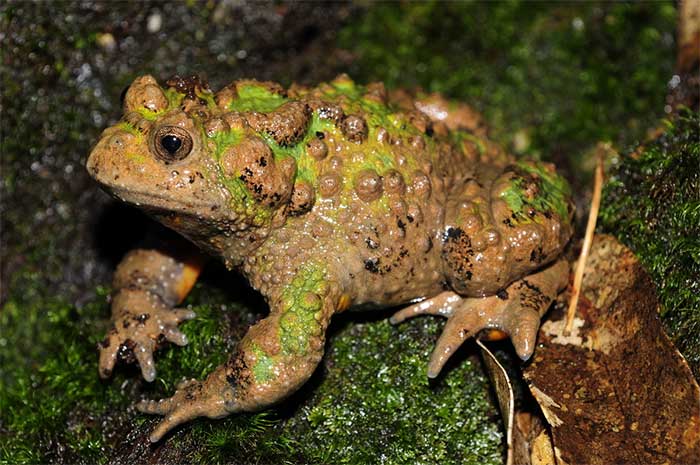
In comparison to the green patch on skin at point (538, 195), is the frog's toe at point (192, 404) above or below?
below

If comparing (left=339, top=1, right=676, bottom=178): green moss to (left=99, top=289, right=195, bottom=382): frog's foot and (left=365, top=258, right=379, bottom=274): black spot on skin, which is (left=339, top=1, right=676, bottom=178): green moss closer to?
(left=365, top=258, right=379, bottom=274): black spot on skin

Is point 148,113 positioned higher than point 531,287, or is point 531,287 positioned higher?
point 148,113

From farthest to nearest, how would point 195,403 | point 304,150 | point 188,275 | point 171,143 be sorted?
point 188,275 → point 304,150 → point 195,403 → point 171,143

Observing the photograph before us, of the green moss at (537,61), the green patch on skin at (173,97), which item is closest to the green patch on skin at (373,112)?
the green patch on skin at (173,97)

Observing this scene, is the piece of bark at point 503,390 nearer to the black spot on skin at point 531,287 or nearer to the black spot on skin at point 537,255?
the black spot on skin at point 531,287

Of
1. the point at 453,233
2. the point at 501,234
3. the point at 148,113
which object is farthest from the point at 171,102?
the point at 501,234

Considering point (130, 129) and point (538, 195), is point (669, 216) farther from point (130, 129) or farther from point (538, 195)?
point (130, 129)
